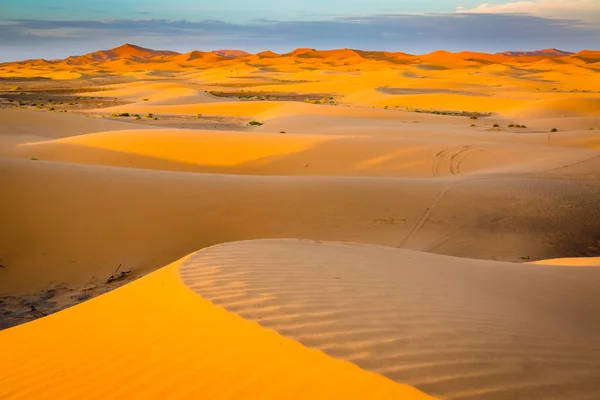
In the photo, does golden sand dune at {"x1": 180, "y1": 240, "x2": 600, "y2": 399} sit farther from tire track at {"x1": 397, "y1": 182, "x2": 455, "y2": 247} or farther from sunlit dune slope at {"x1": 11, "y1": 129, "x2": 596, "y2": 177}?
sunlit dune slope at {"x1": 11, "y1": 129, "x2": 596, "y2": 177}

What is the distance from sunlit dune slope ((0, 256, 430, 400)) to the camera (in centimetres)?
304

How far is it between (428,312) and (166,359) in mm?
1882

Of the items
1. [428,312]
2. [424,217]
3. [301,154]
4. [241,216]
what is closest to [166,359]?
[428,312]

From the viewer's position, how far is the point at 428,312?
13.2 feet

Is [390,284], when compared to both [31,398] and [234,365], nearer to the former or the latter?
[234,365]

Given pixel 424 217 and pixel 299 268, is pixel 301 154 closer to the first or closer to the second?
pixel 424 217

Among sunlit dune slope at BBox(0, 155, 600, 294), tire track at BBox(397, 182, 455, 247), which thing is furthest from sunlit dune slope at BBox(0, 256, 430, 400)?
tire track at BBox(397, 182, 455, 247)

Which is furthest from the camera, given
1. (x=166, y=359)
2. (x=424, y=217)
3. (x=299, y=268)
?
(x=424, y=217)

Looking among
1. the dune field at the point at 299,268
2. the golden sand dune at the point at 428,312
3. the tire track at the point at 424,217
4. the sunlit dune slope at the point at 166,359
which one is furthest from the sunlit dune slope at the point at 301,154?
the sunlit dune slope at the point at 166,359

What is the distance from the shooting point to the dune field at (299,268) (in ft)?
10.7

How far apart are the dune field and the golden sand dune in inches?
0.8

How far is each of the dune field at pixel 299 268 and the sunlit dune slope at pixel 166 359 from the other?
16 mm

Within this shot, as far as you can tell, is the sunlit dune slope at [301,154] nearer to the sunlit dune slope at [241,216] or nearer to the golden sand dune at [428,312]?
the sunlit dune slope at [241,216]

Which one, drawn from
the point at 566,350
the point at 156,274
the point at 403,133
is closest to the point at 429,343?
the point at 566,350
